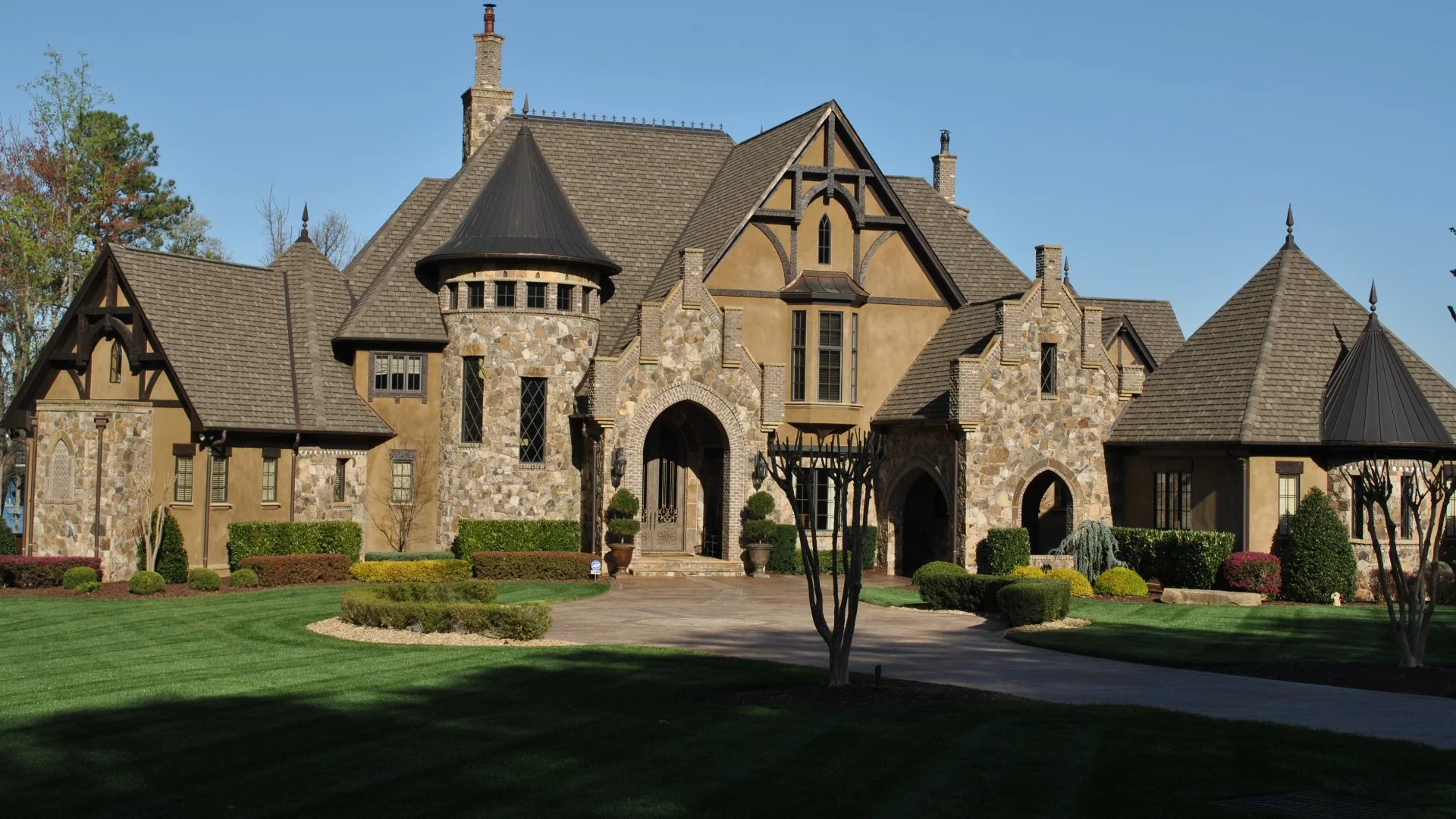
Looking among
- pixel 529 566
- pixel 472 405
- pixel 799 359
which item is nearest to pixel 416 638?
pixel 529 566

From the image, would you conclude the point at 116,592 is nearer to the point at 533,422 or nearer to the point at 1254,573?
the point at 533,422

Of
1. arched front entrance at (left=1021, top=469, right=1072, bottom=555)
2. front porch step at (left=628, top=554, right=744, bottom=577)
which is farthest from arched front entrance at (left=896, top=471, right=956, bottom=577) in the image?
front porch step at (left=628, top=554, right=744, bottom=577)

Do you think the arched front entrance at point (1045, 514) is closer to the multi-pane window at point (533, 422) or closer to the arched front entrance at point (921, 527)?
the arched front entrance at point (921, 527)

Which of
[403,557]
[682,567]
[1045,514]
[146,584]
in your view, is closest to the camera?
[146,584]

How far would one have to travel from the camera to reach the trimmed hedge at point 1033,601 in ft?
83.4

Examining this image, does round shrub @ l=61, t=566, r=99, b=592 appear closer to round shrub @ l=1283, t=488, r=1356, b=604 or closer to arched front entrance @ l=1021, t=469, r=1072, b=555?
arched front entrance @ l=1021, t=469, r=1072, b=555

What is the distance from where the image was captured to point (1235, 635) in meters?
24.9

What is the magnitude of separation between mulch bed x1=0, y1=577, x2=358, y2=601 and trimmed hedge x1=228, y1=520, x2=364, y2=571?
1550mm

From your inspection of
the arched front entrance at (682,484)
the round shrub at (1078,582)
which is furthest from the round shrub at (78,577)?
the round shrub at (1078,582)

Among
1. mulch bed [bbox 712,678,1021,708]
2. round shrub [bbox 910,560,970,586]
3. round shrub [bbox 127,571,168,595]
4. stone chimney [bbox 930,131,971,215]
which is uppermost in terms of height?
stone chimney [bbox 930,131,971,215]

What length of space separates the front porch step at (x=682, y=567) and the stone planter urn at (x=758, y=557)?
280 mm

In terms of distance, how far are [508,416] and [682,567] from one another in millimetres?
5695

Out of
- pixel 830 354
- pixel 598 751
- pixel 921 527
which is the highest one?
pixel 830 354

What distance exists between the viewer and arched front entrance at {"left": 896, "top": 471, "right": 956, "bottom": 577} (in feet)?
129
